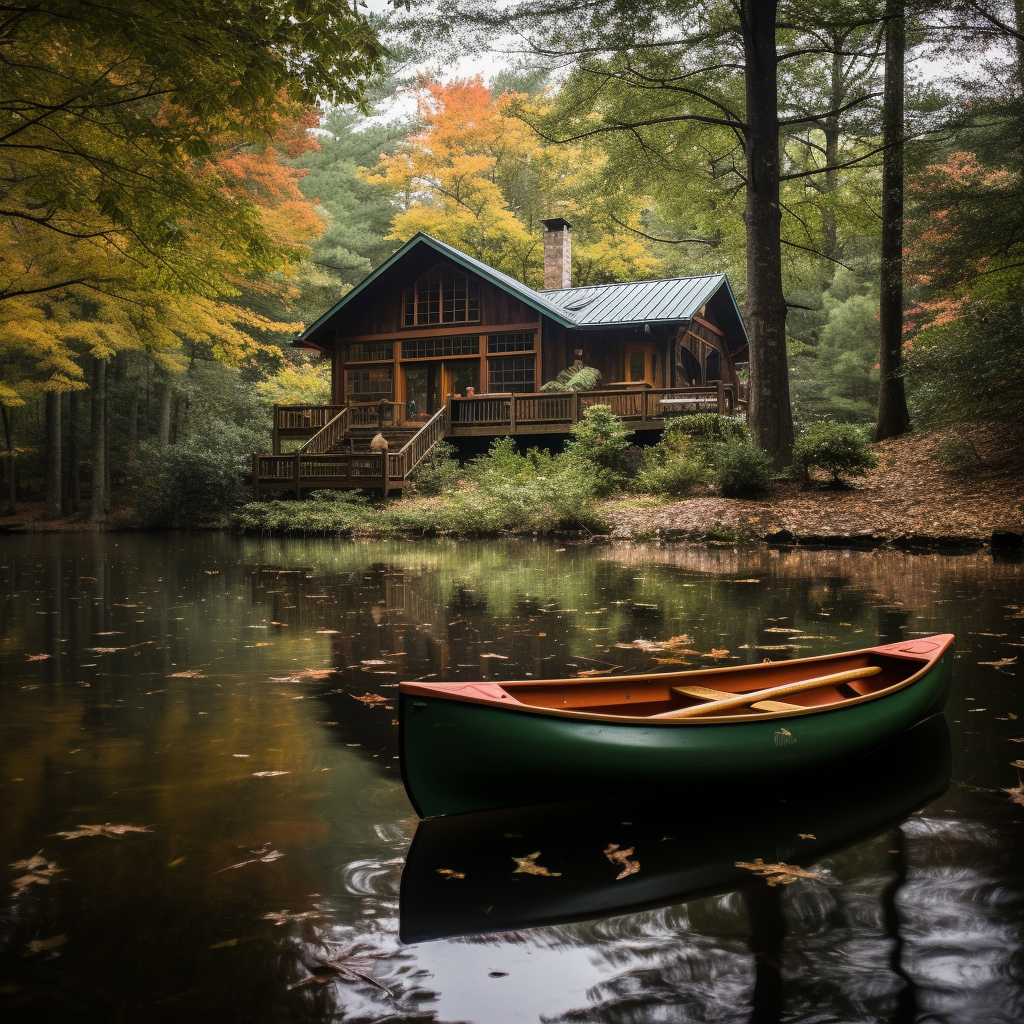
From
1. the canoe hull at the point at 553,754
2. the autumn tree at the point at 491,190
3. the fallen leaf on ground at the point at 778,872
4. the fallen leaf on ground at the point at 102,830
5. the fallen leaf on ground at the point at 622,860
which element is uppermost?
the autumn tree at the point at 491,190

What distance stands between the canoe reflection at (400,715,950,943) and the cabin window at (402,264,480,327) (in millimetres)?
27265

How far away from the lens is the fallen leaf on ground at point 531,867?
3.04m

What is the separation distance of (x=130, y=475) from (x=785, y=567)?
29057 mm

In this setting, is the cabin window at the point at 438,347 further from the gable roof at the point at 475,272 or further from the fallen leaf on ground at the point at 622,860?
the fallen leaf on ground at the point at 622,860

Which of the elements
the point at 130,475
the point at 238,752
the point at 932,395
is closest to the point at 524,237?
the point at 130,475

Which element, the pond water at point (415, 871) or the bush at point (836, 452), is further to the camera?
the bush at point (836, 452)

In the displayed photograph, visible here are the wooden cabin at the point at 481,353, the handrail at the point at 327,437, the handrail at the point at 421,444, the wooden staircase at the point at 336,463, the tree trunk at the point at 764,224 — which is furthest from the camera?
the handrail at the point at 327,437

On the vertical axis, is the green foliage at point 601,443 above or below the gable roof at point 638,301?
below

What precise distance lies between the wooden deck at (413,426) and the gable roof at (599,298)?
2669 mm

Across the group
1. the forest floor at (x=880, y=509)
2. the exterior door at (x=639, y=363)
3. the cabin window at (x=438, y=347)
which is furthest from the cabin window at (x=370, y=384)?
the forest floor at (x=880, y=509)

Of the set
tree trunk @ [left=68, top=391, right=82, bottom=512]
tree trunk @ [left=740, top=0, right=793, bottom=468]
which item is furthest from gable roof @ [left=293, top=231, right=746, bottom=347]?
tree trunk @ [left=68, top=391, right=82, bottom=512]

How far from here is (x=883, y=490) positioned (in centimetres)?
1711

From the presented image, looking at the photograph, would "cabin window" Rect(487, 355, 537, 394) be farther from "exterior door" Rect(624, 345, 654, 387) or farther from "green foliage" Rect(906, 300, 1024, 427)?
"green foliage" Rect(906, 300, 1024, 427)

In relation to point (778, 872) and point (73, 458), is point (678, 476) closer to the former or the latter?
point (778, 872)
